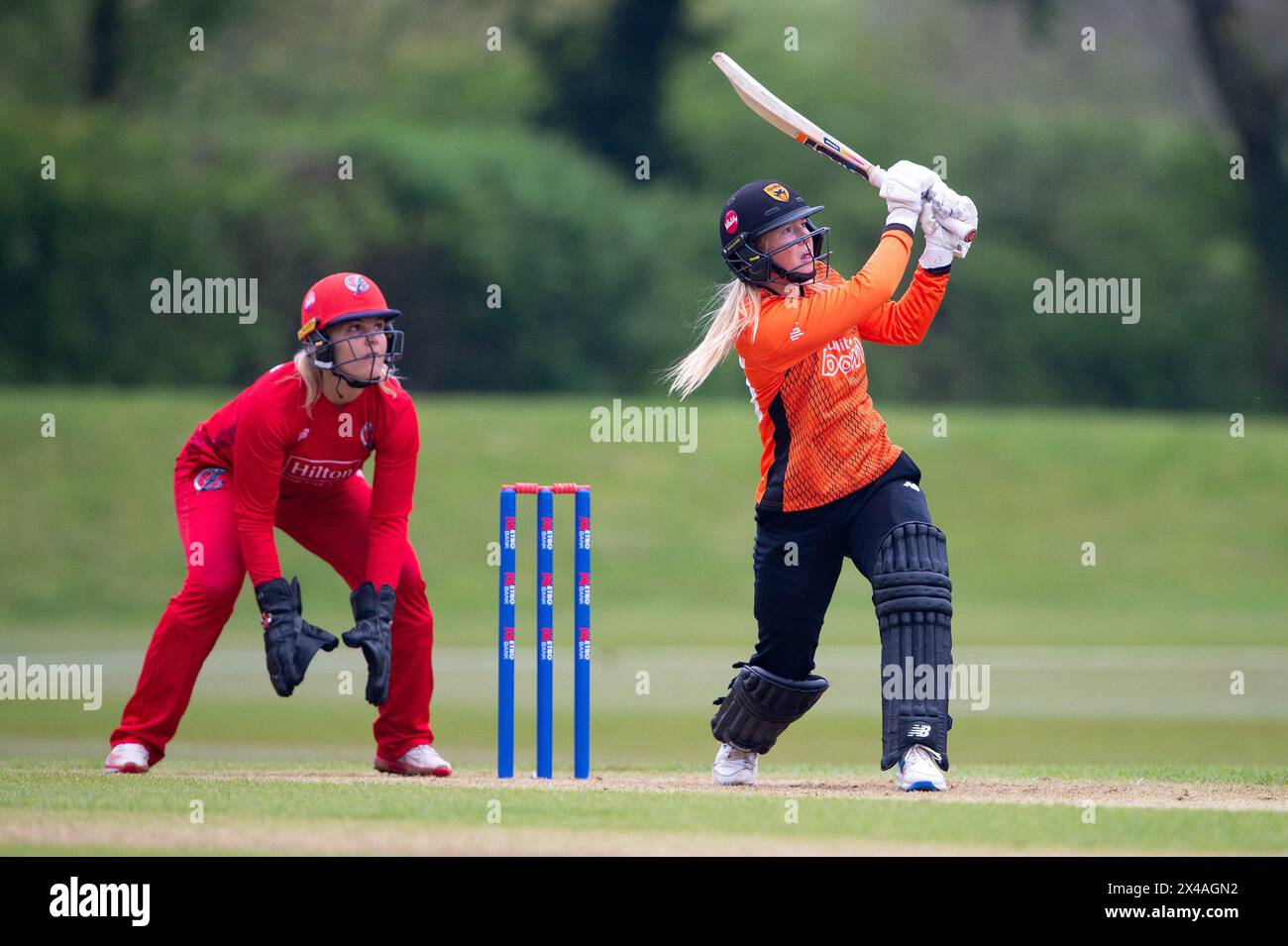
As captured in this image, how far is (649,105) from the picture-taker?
2653cm

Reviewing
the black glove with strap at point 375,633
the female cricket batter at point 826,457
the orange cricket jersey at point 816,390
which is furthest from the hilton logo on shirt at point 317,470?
the orange cricket jersey at point 816,390

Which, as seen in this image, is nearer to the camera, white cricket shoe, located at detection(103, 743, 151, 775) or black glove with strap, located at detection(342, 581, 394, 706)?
black glove with strap, located at detection(342, 581, 394, 706)

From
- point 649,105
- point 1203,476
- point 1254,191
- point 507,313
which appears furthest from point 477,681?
point 1254,191

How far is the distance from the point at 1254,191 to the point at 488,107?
36.7ft

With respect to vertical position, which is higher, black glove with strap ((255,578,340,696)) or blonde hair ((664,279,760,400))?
blonde hair ((664,279,760,400))

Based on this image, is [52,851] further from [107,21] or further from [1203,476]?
[107,21]

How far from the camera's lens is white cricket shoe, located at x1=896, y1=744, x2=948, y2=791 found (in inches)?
228

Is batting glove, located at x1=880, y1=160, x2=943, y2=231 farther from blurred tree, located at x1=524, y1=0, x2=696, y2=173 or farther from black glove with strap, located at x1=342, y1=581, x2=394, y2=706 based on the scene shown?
blurred tree, located at x1=524, y1=0, x2=696, y2=173

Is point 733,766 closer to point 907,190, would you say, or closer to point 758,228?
point 758,228

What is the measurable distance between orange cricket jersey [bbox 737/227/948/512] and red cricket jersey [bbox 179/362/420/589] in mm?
1176

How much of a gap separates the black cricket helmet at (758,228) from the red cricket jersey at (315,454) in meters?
1.18

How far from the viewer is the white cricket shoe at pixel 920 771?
5.79m

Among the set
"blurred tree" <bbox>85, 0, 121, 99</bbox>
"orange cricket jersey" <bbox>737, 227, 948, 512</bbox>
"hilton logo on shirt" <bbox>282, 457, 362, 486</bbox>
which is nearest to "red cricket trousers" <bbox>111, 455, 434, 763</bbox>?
"hilton logo on shirt" <bbox>282, 457, 362, 486</bbox>
